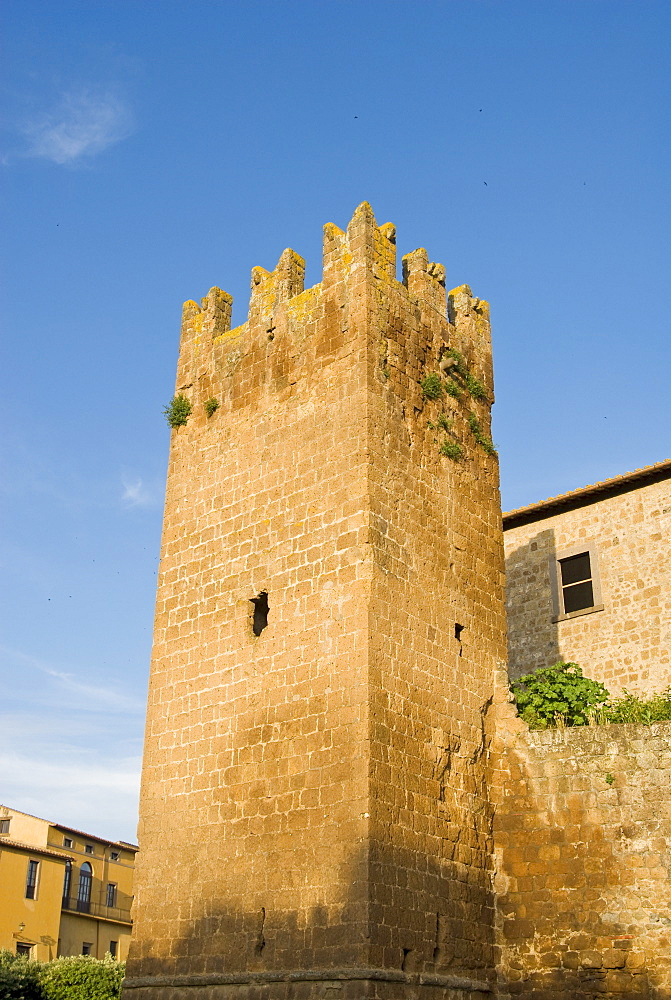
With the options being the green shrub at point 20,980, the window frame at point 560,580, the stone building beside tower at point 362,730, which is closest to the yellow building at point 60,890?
the green shrub at point 20,980

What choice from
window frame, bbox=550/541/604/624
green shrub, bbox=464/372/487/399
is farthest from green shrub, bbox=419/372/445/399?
window frame, bbox=550/541/604/624

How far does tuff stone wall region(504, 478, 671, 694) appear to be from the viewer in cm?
1628

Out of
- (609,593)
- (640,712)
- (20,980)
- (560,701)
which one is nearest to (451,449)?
(560,701)

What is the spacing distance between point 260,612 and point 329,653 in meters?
1.45

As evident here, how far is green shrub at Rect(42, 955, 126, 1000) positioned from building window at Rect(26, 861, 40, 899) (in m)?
8.20

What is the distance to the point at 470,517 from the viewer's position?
1282 centimetres

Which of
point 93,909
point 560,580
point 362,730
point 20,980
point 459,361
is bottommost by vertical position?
point 20,980

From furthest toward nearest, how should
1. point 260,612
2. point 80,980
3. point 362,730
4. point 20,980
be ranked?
point 80,980 < point 20,980 < point 260,612 < point 362,730

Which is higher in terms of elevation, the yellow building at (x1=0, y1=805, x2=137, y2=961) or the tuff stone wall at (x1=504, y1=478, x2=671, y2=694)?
the tuff stone wall at (x1=504, y1=478, x2=671, y2=694)

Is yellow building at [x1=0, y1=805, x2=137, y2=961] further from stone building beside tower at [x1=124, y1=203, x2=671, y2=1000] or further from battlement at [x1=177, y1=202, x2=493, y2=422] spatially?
battlement at [x1=177, y1=202, x2=493, y2=422]

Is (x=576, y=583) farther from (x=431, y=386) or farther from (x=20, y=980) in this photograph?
(x=20, y=980)

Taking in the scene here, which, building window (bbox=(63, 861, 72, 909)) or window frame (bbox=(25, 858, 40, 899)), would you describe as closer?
window frame (bbox=(25, 858, 40, 899))

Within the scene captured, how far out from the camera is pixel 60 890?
36562 mm

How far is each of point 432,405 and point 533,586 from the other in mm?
6464
